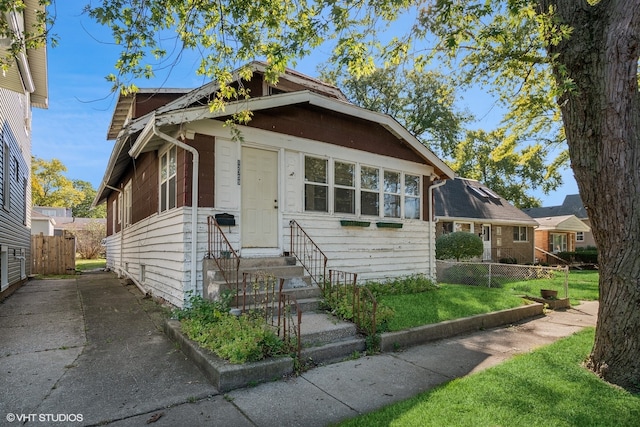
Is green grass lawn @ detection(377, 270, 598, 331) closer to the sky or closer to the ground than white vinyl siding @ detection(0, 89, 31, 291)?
closer to the ground

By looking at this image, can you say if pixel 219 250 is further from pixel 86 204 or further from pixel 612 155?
pixel 86 204

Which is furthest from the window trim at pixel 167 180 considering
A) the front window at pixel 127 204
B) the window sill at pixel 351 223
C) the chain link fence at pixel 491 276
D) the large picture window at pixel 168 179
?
the chain link fence at pixel 491 276

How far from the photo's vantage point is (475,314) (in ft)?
22.2

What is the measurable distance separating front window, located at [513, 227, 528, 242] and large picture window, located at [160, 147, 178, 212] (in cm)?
2136

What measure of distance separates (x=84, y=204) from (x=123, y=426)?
6319cm

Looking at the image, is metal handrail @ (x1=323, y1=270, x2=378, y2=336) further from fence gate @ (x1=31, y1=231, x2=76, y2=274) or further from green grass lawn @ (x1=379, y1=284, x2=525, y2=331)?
fence gate @ (x1=31, y1=231, x2=76, y2=274)

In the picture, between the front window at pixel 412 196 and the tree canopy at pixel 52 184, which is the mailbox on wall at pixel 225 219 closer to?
the front window at pixel 412 196

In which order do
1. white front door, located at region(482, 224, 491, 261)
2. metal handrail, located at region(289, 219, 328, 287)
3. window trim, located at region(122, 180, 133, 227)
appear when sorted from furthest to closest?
white front door, located at region(482, 224, 491, 261)
window trim, located at region(122, 180, 133, 227)
metal handrail, located at region(289, 219, 328, 287)

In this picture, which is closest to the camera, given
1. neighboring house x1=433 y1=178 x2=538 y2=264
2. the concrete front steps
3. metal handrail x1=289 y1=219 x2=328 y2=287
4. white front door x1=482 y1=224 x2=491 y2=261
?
the concrete front steps

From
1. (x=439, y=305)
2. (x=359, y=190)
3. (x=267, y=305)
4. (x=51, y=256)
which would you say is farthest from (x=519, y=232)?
(x=51, y=256)

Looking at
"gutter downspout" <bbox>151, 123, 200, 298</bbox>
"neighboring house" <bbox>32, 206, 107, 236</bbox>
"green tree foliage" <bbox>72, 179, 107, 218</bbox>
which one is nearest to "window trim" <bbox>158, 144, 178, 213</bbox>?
"gutter downspout" <bbox>151, 123, 200, 298</bbox>

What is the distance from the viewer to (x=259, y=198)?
7184 millimetres

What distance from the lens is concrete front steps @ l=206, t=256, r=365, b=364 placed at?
4742mm

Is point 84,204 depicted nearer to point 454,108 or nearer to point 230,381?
point 454,108
